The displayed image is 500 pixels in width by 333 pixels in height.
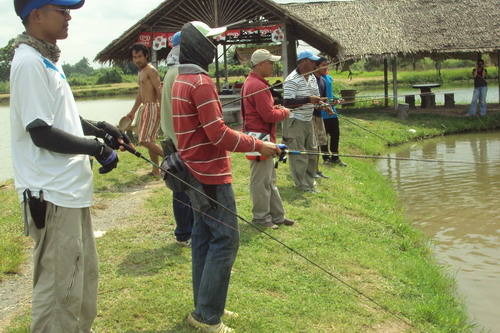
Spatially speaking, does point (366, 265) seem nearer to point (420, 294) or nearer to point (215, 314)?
point (420, 294)

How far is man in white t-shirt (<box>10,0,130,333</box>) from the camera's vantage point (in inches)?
103

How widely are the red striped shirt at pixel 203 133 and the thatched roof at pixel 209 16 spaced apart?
10940mm

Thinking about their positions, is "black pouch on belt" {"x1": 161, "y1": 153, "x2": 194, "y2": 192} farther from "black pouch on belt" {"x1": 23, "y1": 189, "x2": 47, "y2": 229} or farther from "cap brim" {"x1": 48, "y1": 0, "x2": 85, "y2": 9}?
"cap brim" {"x1": 48, "y1": 0, "x2": 85, "y2": 9}

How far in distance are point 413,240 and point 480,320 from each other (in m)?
1.73

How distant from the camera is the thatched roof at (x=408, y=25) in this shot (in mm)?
17281

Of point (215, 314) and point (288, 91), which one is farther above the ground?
point (288, 91)

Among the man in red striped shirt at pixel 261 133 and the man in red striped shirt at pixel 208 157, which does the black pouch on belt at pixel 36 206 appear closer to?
the man in red striped shirt at pixel 208 157

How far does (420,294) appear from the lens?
4.66 metres

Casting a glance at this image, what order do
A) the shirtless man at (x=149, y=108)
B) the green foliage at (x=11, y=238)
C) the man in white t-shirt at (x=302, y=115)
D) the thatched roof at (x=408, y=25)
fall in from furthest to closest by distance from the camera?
the thatched roof at (x=408, y=25)
the shirtless man at (x=149, y=108)
the man in white t-shirt at (x=302, y=115)
the green foliage at (x=11, y=238)

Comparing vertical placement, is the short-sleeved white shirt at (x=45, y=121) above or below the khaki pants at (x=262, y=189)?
above

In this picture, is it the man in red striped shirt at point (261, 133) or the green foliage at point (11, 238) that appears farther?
the man in red striped shirt at point (261, 133)

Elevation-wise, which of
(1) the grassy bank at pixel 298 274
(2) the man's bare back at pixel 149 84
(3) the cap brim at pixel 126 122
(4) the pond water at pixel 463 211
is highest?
(2) the man's bare back at pixel 149 84

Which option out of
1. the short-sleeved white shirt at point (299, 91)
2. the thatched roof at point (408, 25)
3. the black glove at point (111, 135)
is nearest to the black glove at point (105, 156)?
the black glove at point (111, 135)

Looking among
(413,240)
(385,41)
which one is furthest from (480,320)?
(385,41)
